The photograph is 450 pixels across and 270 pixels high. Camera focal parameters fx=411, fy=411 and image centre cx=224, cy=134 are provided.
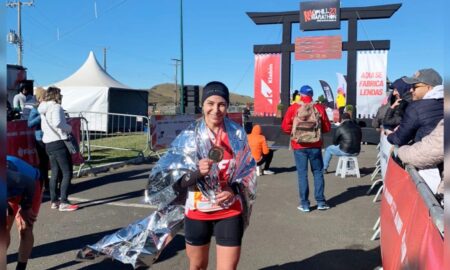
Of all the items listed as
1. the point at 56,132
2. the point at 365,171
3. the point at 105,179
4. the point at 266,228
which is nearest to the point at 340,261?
the point at 266,228

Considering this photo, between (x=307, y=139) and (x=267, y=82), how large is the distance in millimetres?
13514

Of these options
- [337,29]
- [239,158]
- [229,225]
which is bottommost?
[229,225]

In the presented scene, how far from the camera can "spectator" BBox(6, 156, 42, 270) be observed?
10.1 feet

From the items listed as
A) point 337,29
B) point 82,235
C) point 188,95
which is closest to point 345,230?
point 82,235

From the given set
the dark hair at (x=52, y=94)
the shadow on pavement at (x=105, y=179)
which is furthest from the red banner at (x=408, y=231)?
the shadow on pavement at (x=105, y=179)

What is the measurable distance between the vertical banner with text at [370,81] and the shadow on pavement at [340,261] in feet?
46.5

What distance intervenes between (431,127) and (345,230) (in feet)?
7.31

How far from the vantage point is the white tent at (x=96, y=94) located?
24.7 m

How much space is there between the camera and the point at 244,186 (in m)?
3.11

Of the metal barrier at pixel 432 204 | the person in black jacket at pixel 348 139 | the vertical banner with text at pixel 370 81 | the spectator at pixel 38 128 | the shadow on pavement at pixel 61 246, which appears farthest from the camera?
the vertical banner with text at pixel 370 81

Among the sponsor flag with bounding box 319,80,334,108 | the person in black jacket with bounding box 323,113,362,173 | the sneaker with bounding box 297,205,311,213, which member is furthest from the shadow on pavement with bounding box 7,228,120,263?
the sponsor flag with bounding box 319,80,334,108

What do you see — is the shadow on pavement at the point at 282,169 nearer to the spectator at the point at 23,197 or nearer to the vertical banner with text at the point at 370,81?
the spectator at the point at 23,197

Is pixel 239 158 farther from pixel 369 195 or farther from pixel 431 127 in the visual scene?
pixel 369 195

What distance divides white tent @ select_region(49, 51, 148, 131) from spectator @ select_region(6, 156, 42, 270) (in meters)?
19.2
